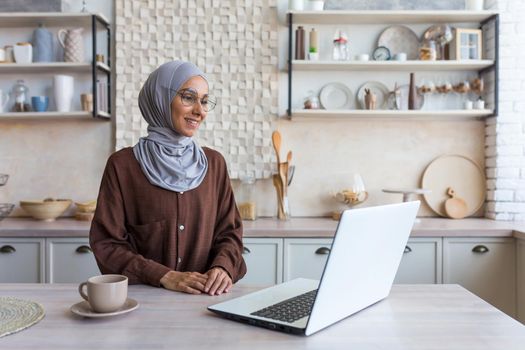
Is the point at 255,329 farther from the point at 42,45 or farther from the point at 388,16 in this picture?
the point at 42,45

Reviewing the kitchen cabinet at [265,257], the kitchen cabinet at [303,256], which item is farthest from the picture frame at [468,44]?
the kitchen cabinet at [265,257]

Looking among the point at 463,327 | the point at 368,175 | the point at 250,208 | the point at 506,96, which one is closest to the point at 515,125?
the point at 506,96

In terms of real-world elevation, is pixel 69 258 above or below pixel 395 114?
below

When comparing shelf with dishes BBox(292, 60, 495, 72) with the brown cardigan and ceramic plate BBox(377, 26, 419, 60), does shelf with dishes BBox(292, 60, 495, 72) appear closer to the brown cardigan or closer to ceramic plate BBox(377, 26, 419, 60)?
ceramic plate BBox(377, 26, 419, 60)

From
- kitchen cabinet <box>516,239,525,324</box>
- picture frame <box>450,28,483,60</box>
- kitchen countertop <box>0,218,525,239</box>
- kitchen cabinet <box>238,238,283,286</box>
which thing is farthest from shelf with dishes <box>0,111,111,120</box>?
kitchen cabinet <box>516,239,525,324</box>

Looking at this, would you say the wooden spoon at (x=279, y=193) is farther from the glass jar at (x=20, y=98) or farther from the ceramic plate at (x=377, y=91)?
the glass jar at (x=20, y=98)

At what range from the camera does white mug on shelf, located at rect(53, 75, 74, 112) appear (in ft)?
10.5

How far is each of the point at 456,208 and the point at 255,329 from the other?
2.55 m

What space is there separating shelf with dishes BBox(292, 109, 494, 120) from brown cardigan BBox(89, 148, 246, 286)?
1.48 meters

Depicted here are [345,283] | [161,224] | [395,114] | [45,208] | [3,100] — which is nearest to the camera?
[345,283]

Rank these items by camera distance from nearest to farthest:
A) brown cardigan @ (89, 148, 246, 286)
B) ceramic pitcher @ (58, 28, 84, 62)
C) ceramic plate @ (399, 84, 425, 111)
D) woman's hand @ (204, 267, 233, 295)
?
woman's hand @ (204, 267, 233, 295), brown cardigan @ (89, 148, 246, 286), ceramic pitcher @ (58, 28, 84, 62), ceramic plate @ (399, 84, 425, 111)

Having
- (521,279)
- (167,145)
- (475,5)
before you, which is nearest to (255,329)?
(167,145)

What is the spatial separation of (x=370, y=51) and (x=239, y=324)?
265cm

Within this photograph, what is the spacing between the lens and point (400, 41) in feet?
11.0
